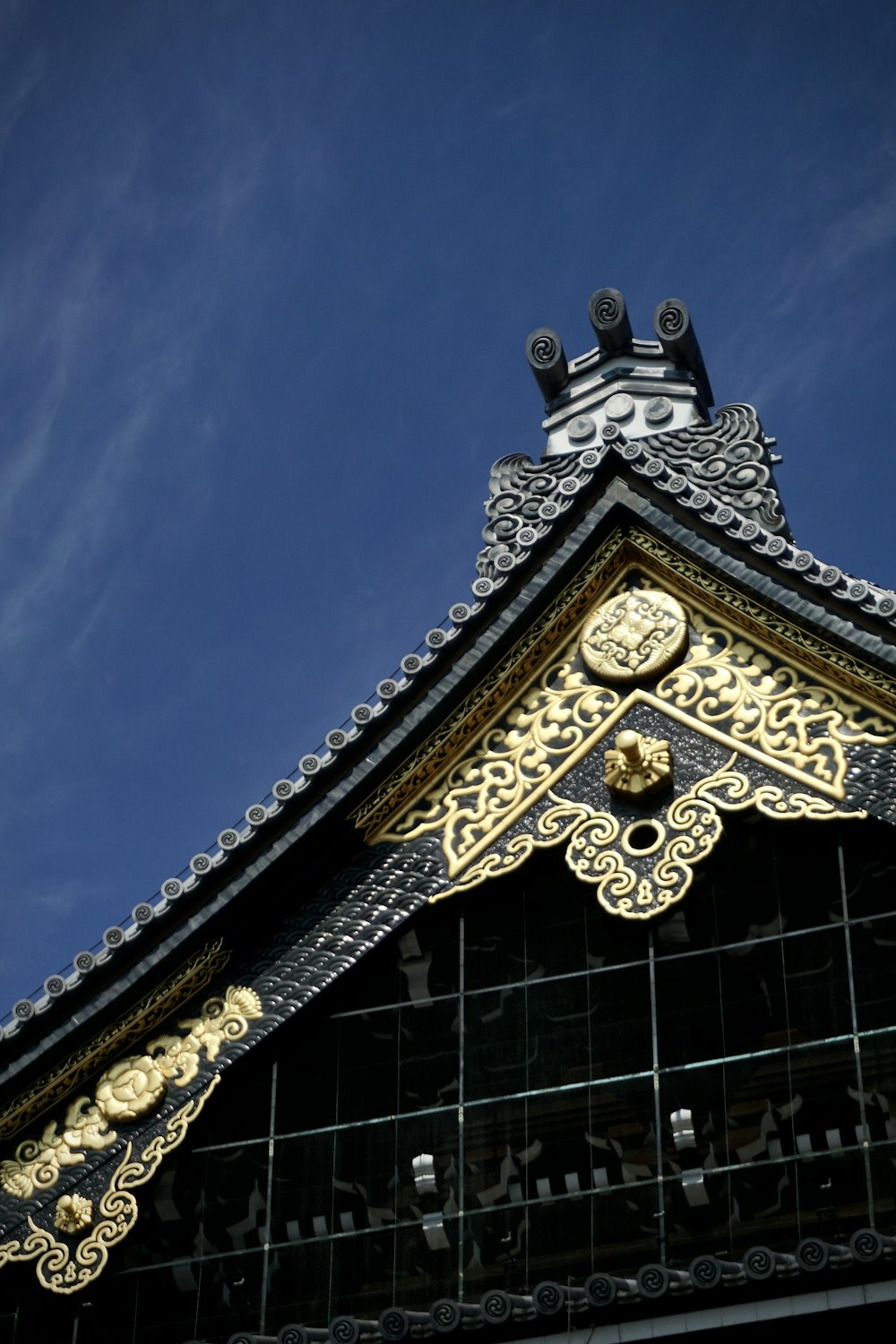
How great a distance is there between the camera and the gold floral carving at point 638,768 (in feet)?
54.2

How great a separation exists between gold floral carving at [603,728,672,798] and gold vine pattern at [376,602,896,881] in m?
0.35

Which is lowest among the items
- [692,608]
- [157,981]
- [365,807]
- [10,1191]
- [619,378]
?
[10,1191]

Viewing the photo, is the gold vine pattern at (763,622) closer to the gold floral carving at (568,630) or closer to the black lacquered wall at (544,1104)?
the gold floral carving at (568,630)

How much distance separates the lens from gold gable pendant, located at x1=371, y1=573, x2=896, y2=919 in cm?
1630

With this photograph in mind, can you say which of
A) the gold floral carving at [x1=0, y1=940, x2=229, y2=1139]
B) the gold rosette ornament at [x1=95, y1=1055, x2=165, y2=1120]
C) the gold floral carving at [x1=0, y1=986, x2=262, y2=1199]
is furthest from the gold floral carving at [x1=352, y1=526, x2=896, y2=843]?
the gold rosette ornament at [x1=95, y1=1055, x2=165, y2=1120]

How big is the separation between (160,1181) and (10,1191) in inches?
38.4

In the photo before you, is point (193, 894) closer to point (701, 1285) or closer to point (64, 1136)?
point (64, 1136)

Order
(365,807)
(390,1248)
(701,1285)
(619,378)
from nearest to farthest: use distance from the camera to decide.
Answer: (701,1285), (390,1248), (365,807), (619,378)

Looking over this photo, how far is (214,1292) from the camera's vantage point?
1628 centimetres

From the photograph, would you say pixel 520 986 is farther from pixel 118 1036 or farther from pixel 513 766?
pixel 118 1036

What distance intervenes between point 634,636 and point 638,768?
109 centimetres

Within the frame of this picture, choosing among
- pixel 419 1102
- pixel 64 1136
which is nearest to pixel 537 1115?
pixel 419 1102

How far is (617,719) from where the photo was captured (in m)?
17.0

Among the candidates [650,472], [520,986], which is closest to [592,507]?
[650,472]
